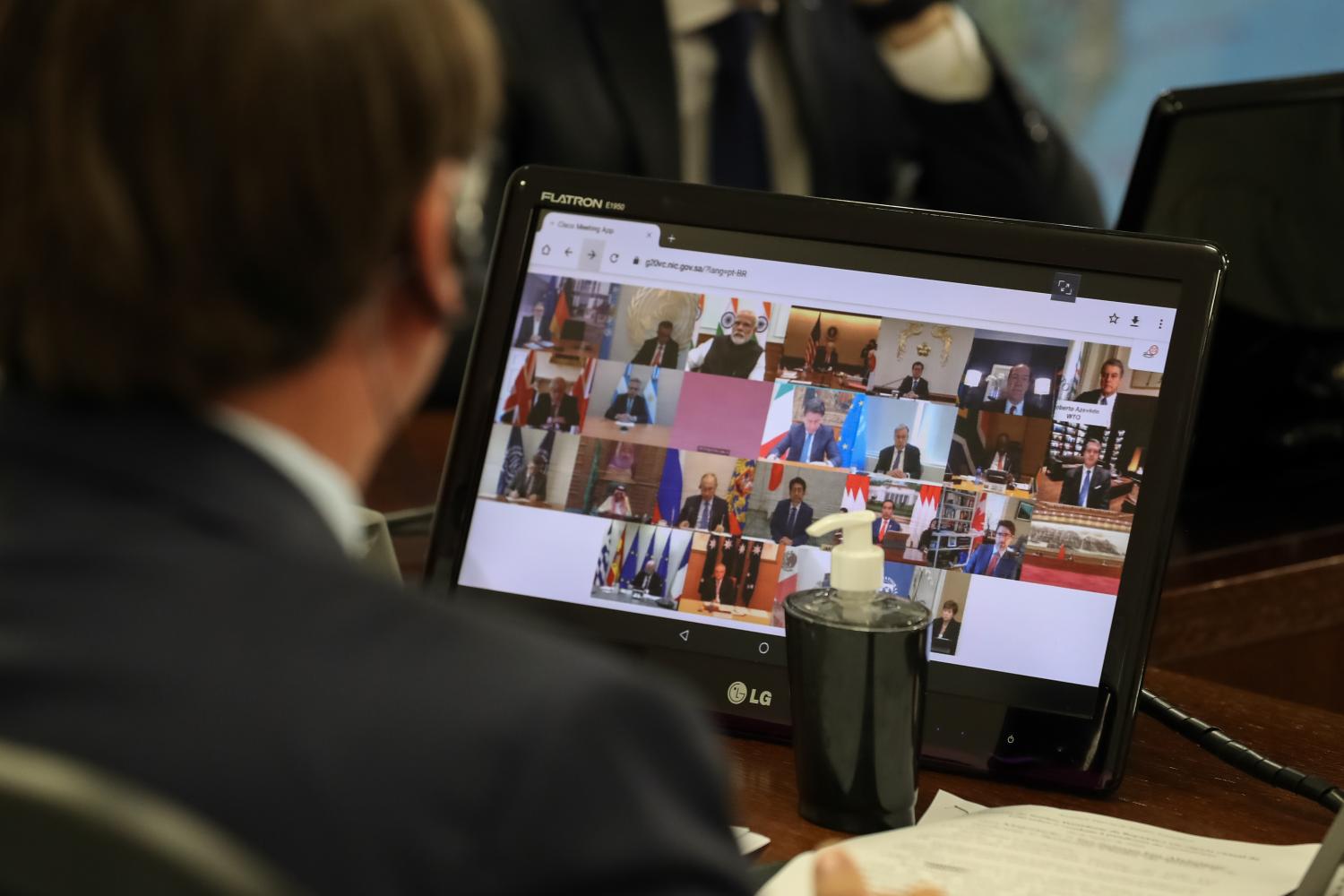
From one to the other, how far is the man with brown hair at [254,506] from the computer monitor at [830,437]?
0.47 metres

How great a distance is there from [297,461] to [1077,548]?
0.57m

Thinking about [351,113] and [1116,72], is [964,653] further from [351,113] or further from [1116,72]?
[1116,72]

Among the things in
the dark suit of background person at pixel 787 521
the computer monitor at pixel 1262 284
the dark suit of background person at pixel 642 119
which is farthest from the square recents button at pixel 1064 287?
the dark suit of background person at pixel 642 119

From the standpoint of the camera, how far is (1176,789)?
90 cm

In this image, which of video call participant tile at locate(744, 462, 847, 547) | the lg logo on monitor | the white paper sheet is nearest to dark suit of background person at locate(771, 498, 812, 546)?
video call participant tile at locate(744, 462, 847, 547)

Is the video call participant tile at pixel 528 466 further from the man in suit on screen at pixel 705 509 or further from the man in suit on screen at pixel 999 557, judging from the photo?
the man in suit on screen at pixel 999 557

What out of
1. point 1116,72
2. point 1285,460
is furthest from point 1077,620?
point 1116,72

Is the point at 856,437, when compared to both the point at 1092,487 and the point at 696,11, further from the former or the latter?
the point at 696,11

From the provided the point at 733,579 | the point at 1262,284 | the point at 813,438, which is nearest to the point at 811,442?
the point at 813,438

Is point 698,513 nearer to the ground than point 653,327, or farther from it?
nearer to the ground

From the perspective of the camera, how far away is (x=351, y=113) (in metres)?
0.45

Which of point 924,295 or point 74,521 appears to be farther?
point 924,295

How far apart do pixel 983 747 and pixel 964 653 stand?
0.06 metres

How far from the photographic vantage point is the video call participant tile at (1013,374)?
920mm
